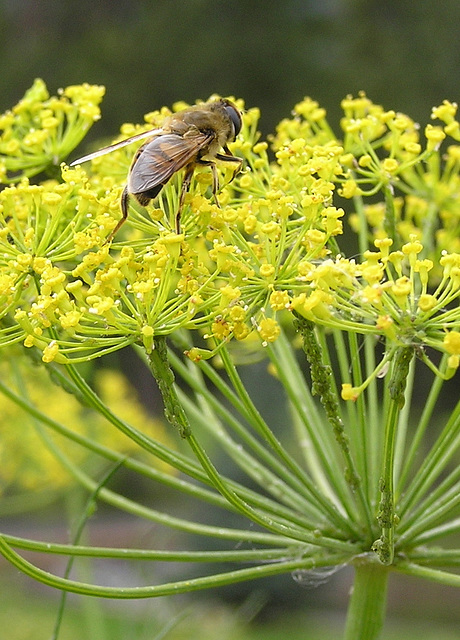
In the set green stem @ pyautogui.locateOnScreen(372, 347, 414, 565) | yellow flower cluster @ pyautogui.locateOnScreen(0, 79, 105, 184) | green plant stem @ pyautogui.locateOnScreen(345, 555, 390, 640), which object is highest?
yellow flower cluster @ pyautogui.locateOnScreen(0, 79, 105, 184)

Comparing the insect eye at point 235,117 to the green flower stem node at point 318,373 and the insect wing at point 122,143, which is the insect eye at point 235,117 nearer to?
the insect wing at point 122,143

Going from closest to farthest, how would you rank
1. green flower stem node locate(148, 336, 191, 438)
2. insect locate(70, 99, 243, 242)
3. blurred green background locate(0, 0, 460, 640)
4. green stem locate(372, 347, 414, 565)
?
green stem locate(372, 347, 414, 565) < green flower stem node locate(148, 336, 191, 438) < insect locate(70, 99, 243, 242) < blurred green background locate(0, 0, 460, 640)

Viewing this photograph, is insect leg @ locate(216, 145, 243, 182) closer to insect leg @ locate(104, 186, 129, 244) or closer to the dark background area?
insect leg @ locate(104, 186, 129, 244)

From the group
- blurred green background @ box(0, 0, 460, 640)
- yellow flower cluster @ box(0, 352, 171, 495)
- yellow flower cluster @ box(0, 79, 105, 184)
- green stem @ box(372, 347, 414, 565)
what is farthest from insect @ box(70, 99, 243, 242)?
blurred green background @ box(0, 0, 460, 640)

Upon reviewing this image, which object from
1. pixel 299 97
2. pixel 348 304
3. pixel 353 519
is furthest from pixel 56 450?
pixel 299 97

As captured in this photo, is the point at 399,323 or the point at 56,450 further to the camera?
the point at 56,450

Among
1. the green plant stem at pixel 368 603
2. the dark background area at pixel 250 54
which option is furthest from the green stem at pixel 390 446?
the dark background area at pixel 250 54

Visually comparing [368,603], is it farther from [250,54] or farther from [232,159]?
[250,54]

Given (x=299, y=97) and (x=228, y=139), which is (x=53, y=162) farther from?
(x=299, y=97)
